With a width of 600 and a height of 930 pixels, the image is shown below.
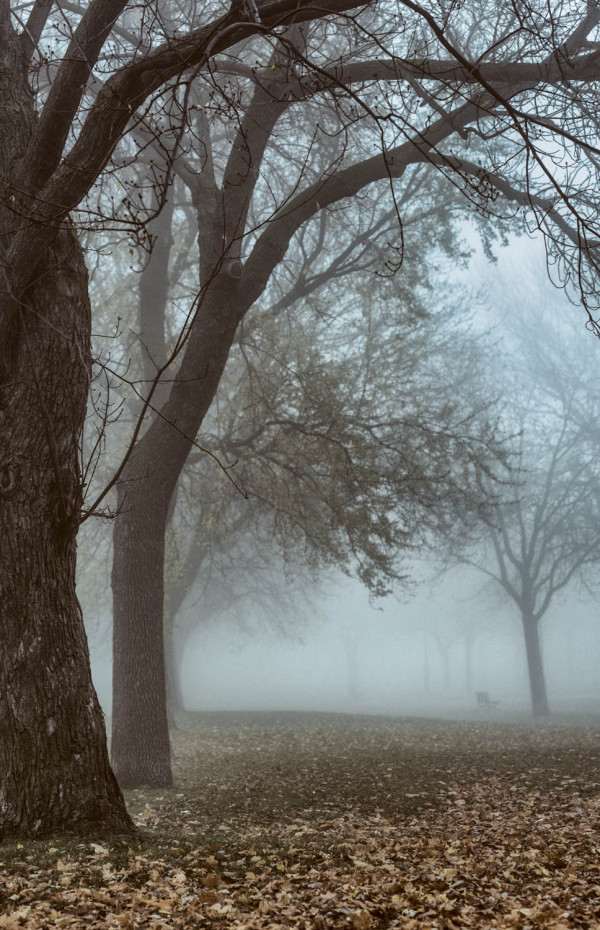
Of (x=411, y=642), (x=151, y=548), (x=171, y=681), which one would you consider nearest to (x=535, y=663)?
(x=171, y=681)

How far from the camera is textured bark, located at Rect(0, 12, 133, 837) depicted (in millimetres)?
4863

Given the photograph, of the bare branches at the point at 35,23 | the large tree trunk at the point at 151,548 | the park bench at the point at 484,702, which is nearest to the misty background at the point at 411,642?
the park bench at the point at 484,702

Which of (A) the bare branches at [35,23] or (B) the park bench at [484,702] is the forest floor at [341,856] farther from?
(B) the park bench at [484,702]

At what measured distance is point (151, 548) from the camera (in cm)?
870

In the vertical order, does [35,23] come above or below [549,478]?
above

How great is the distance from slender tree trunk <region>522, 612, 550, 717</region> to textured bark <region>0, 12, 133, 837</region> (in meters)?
17.4

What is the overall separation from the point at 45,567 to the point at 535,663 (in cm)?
1846

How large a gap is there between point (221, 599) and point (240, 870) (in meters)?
20.4

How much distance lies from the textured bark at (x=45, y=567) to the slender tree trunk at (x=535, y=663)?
686 inches

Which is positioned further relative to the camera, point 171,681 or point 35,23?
point 171,681

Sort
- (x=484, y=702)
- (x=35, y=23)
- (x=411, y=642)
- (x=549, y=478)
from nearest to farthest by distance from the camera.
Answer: (x=35, y=23)
(x=549, y=478)
(x=484, y=702)
(x=411, y=642)

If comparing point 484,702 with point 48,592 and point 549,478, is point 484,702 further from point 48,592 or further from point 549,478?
point 48,592

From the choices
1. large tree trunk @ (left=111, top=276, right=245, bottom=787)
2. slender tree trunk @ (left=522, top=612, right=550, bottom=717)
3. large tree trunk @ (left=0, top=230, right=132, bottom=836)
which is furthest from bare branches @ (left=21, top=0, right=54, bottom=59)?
slender tree trunk @ (left=522, top=612, right=550, bottom=717)

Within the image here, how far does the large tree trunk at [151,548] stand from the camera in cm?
846
